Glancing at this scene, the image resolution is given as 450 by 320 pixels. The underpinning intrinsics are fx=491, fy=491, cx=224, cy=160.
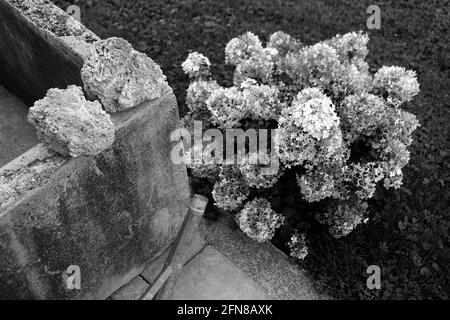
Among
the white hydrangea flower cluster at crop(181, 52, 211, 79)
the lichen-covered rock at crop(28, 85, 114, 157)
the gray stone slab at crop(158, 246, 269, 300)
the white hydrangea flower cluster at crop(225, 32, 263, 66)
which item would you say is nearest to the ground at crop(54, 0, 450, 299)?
the gray stone slab at crop(158, 246, 269, 300)

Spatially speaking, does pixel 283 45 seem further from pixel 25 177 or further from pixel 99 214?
pixel 25 177

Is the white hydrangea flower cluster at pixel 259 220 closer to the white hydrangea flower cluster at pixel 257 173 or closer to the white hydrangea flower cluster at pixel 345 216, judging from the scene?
the white hydrangea flower cluster at pixel 257 173

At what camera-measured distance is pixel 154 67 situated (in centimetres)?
313

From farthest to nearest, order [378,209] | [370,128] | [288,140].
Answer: [378,209] → [370,128] → [288,140]

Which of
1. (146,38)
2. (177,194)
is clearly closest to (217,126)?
(177,194)

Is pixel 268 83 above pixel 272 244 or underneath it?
above

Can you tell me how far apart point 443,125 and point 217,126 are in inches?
103

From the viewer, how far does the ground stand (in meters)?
4.06

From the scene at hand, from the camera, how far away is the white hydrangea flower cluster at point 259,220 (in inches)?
154

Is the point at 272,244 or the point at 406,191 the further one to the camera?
the point at 406,191

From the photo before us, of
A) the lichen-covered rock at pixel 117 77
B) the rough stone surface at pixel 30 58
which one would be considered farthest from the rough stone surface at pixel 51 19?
the lichen-covered rock at pixel 117 77

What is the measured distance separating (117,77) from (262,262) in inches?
79.5


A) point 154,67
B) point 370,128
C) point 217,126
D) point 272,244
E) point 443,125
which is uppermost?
point 154,67
